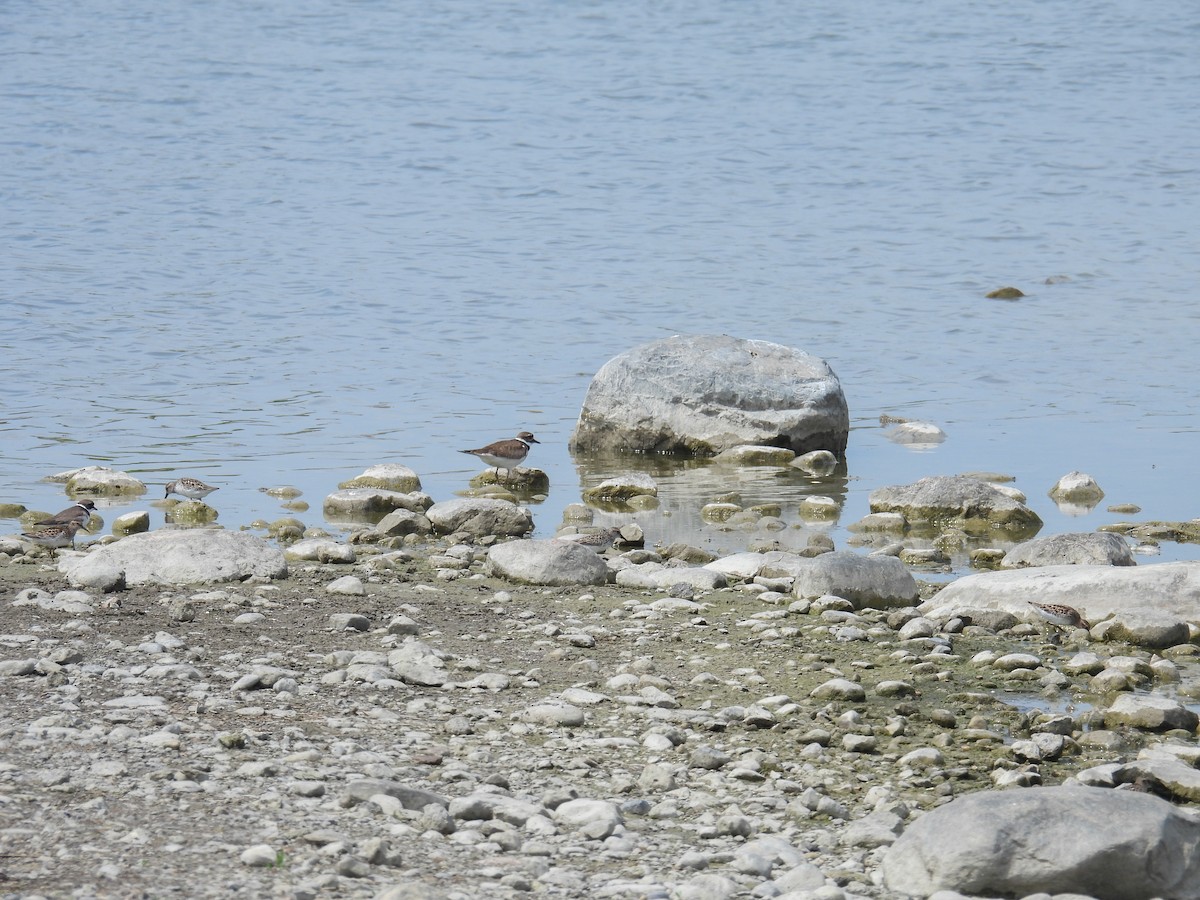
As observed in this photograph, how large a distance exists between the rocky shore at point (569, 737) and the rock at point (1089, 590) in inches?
2.9

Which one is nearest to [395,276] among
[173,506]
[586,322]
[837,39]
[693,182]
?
[586,322]

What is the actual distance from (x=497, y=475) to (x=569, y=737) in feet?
20.3

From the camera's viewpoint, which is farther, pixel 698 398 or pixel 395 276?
pixel 395 276

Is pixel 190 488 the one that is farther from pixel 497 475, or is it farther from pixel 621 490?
pixel 621 490

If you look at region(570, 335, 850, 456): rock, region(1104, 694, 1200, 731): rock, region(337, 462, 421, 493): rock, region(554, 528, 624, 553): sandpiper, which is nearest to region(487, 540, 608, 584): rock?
region(554, 528, 624, 553): sandpiper

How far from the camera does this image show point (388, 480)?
11.4 metres

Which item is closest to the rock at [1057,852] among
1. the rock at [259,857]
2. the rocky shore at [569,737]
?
the rocky shore at [569,737]

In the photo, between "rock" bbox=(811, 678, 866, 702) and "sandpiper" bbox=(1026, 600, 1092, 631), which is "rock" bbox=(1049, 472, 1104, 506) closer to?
"sandpiper" bbox=(1026, 600, 1092, 631)

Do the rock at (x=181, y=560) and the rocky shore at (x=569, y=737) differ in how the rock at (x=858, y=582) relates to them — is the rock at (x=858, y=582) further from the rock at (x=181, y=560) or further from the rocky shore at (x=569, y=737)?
the rock at (x=181, y=560)

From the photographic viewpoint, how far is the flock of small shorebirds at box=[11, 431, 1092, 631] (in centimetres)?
762

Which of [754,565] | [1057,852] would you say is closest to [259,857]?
[1057,852]

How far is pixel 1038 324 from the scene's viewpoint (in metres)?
18.6

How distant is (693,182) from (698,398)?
48.4 feet

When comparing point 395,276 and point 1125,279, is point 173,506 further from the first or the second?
point 1125,279
